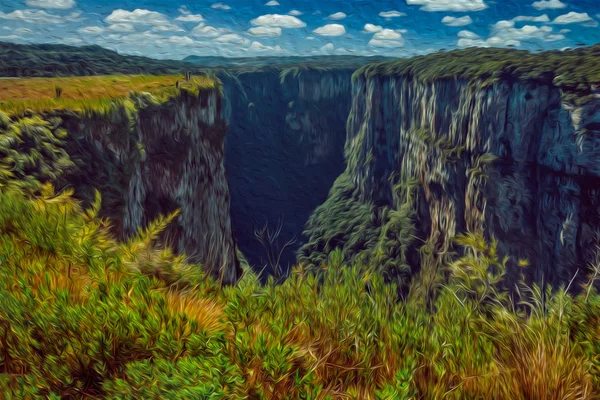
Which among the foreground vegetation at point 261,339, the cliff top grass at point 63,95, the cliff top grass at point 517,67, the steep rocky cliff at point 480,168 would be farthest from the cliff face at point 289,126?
the foreground vegetation at point 261,339

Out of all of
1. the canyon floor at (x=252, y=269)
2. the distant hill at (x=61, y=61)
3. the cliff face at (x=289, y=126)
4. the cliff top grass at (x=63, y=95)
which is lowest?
the cliff face at (x=289, y=126)

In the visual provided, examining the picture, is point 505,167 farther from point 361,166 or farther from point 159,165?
point 361,166

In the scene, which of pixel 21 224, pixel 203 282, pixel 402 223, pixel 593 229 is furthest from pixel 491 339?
pixel 402 223

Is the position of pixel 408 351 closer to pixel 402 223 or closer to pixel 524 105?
pixel 524 105

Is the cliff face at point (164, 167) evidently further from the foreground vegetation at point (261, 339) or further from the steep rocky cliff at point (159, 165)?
the foreground vegetation at point (261, 339)

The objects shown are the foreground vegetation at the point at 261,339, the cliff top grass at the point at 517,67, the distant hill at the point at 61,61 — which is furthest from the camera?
the cliff top grass at the point at 517,67

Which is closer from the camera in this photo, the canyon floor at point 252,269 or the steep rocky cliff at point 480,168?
the canyon floor at point 252,269
